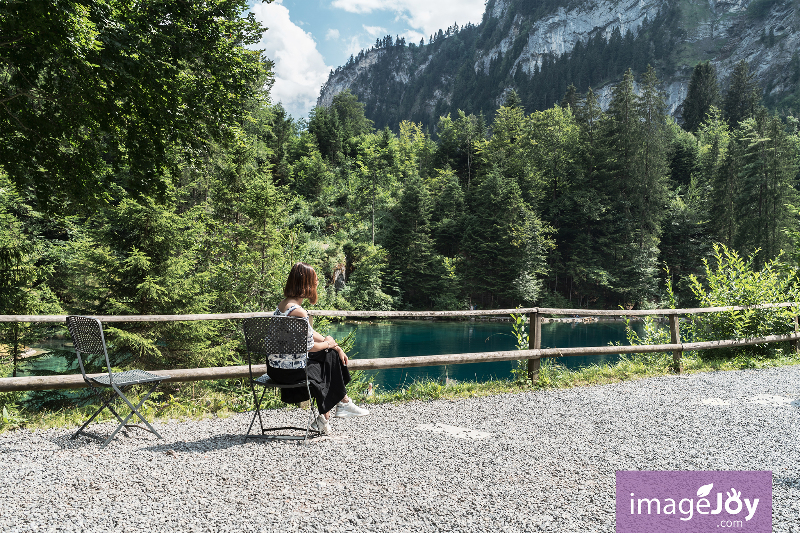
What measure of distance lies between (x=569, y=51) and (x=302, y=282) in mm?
126149

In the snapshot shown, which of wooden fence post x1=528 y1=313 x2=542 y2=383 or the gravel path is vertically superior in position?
wooden fence post x1=528 y1=313 x2=542 y2=383

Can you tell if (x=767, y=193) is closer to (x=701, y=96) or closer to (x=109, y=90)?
(x=109, y=90)

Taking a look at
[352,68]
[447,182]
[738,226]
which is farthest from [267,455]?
[352,68]

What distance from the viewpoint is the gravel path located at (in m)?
2.36

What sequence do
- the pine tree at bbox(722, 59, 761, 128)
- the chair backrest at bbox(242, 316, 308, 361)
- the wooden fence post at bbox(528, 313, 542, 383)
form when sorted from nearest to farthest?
the chair backrest at bbox(242, 316, 308, 361) → the wooden fence post at bbox(528, 313, 542, 383) → the pine tree at bbox(722, 59, 761, 128)

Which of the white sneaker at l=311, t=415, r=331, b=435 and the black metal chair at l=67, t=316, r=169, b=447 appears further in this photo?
the white sneaker at l=311, t=415, r=331, b=435

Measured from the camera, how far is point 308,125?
60250mm

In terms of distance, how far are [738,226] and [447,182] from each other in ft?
75.9

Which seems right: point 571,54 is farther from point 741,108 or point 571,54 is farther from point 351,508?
point 351,508

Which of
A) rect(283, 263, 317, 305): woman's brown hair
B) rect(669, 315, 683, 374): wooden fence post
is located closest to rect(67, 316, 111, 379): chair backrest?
rect(283, 263, 317, 305): woman's brown hair

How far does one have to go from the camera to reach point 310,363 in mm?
3713

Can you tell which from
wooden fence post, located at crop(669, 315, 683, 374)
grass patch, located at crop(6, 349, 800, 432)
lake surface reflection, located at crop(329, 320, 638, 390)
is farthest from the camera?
lake surface reflection, located at crop(329, 320, 638, 390)

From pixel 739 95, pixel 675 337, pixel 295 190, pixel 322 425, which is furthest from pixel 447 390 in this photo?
pixel 739 95

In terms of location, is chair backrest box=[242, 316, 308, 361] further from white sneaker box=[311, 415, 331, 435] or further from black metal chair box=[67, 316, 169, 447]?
black metal chair box=[67, 316, 169, 447]
